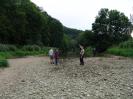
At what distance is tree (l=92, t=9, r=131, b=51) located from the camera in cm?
8438

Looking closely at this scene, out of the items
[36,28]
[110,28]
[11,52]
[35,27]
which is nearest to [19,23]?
[35,27]

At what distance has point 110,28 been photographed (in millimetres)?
86188

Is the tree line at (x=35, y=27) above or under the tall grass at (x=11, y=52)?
above

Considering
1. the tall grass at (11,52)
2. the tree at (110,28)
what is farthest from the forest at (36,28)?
the tall grass at (11,52)

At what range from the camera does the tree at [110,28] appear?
8438 centimetres

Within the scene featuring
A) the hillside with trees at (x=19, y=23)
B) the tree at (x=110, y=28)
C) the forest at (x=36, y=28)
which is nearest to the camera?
the hillside with trees at (x=19, y=23)

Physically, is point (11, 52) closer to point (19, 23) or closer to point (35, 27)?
point (19, 23)

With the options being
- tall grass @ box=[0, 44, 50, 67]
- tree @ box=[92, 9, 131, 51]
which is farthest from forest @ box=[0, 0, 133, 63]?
tall grass @ box=[0, 44, 50, 67]

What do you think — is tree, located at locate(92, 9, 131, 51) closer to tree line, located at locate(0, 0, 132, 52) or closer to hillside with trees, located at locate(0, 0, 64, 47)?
tree line, located at locate(0, 0, 132, 52)

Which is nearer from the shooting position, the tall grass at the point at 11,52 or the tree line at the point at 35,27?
the tall grass at the point at 11,52

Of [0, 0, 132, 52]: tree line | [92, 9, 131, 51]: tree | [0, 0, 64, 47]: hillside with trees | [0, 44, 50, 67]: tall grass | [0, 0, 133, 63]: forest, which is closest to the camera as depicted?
[0, 44, 50, 67]: tall grass

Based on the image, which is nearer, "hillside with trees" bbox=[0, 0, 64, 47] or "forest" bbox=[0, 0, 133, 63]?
"hillside with trees" bbox=[0, 0, 64, 47]

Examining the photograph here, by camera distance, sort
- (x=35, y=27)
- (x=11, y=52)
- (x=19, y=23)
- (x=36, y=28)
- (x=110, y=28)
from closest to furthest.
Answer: (x=11, y=52) < (x=19, y=23) < (x=110, y=28) < (x=35, y=27) < (x=36, y=28)

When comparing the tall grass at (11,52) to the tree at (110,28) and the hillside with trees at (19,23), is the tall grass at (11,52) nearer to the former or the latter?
the hillside with trees at (19,23)
